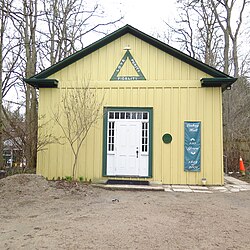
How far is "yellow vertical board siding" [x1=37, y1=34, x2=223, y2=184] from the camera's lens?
975cm

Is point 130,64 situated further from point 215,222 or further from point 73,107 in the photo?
point 215,222

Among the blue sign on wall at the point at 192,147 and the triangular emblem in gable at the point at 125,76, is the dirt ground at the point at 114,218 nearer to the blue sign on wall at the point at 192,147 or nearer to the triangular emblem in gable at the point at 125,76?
the blue sign on wall at the point at 192,147

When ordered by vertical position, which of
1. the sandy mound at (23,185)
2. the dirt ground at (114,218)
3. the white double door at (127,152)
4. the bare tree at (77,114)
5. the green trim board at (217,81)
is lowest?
the dirt ground at (114,218)

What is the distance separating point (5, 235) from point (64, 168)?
566 cm

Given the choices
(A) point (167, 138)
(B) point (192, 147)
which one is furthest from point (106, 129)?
(B) point (192, 147)

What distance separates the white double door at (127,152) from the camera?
10016 millimetres

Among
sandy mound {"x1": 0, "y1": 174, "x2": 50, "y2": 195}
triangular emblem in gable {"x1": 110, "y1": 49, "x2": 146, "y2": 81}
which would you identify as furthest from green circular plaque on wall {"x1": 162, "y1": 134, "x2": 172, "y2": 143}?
sandy mound {"x1": 0, "y1": 174, "x2": 50, "y2": 195}

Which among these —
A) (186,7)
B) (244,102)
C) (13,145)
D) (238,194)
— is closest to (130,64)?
(238,194)

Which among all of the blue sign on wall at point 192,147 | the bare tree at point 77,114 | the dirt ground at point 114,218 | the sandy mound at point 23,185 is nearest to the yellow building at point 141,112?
the blue sign on wall at point 192,147

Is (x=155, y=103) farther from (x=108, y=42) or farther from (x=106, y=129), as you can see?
(x=108, y=42)

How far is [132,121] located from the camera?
10141 mm

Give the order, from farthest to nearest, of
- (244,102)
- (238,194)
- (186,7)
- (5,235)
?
(186,7), (244,102), (238,194), (5,235)

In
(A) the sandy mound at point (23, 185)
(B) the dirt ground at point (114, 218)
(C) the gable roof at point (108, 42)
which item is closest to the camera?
(B) the dirt ground at point (114, 218)

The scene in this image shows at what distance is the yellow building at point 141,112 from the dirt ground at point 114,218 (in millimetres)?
1587
